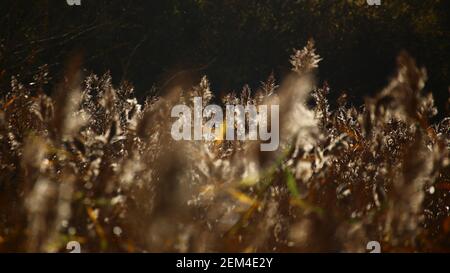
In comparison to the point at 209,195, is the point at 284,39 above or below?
above

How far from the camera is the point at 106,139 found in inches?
36.9

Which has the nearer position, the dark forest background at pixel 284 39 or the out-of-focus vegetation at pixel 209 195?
the out-of-focus vegetation at pixel 209 195

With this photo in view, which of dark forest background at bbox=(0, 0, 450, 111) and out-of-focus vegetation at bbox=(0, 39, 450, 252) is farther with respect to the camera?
dark forest background at bbox=(0, 0, 450, 111)

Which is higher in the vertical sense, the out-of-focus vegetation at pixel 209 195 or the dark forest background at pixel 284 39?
the dark forest background at pixel 284 39

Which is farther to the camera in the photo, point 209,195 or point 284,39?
point 284,39

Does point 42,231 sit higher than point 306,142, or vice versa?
point 306,142

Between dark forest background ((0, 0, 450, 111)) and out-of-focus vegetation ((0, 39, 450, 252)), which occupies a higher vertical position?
dark forest background ((0, 0, 450, 111))

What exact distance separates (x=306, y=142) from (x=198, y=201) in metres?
0.29
